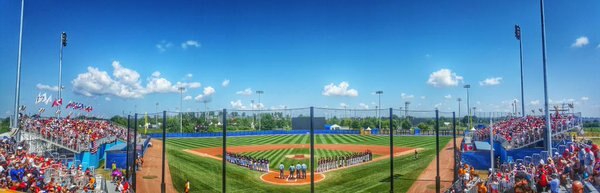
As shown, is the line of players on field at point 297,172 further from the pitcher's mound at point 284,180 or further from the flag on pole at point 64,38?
the flag on pole at point 64,38

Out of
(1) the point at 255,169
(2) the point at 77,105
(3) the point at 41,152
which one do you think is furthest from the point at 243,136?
(3) the point at 41,152

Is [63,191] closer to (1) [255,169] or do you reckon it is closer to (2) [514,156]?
(1) [255,169]

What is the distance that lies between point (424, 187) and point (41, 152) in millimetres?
22641

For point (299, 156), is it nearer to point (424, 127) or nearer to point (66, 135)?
point (66, 135)

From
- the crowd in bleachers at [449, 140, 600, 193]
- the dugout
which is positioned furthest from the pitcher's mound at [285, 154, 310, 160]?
the crowd in bleachers at [449, 140, 600, 193]

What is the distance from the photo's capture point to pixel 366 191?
19078 millimetres

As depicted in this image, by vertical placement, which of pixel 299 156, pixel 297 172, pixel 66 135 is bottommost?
pixel 299 156

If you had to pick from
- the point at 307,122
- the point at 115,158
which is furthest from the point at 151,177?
the point at 307,122

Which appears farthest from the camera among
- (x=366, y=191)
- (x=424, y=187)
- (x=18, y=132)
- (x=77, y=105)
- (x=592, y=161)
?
(x=77, y=105)

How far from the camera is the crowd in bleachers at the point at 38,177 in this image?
12805 millimetres

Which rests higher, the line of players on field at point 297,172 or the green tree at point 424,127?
the green tree at point 424,127

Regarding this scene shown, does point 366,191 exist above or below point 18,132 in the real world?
below

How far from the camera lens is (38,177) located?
1409 cm

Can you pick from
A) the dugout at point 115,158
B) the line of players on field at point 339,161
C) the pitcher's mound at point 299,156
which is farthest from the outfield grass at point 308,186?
the pitcher's mound at point 299,156
